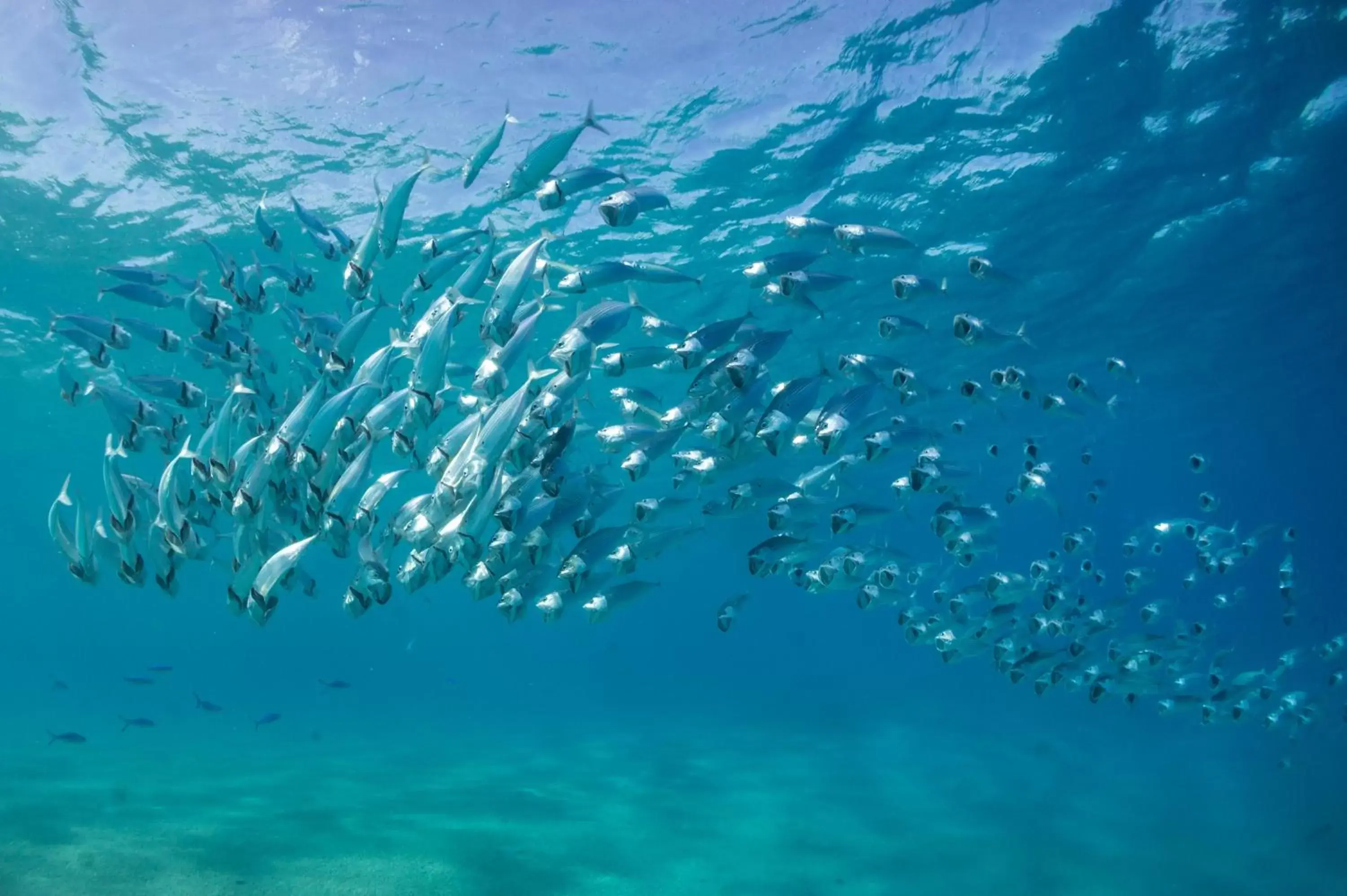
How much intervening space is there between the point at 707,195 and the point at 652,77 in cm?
394

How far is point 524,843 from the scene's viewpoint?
12547 mm

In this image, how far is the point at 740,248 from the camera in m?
20.1

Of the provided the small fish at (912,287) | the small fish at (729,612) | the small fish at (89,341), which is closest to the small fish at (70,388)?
the small fish at (89,341)

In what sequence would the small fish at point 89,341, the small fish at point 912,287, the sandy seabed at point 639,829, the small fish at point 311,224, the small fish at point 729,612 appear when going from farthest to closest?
1. the sandy seabed at point 639,829
2. the small fish at point 729,612
3. the small fish at point 311,224
4. the small fish at point 912,287
5. the small fish at point 89,341

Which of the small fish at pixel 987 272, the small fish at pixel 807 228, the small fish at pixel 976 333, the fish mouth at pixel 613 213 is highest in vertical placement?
the small fish at pixel 807 228

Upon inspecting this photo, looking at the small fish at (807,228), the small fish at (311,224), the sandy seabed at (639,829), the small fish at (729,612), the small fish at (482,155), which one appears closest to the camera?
the small fish at (482,155)

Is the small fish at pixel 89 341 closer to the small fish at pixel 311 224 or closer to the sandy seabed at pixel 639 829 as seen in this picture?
the small fish at pixel 311 224

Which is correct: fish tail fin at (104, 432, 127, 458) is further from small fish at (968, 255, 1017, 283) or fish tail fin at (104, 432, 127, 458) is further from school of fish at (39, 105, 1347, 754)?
small fish at (968, 255, 1017, 283)

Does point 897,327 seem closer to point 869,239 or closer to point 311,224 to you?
point 869,239

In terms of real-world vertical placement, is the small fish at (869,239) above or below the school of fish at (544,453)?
above

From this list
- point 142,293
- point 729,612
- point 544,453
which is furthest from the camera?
point 729,612

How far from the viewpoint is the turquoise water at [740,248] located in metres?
12.6

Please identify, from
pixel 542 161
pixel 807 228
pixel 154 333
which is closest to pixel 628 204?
pixel 542 161

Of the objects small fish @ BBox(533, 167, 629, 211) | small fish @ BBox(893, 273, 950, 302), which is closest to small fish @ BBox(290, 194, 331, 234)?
small fish @ BBox(533, 167, 629, 211)
